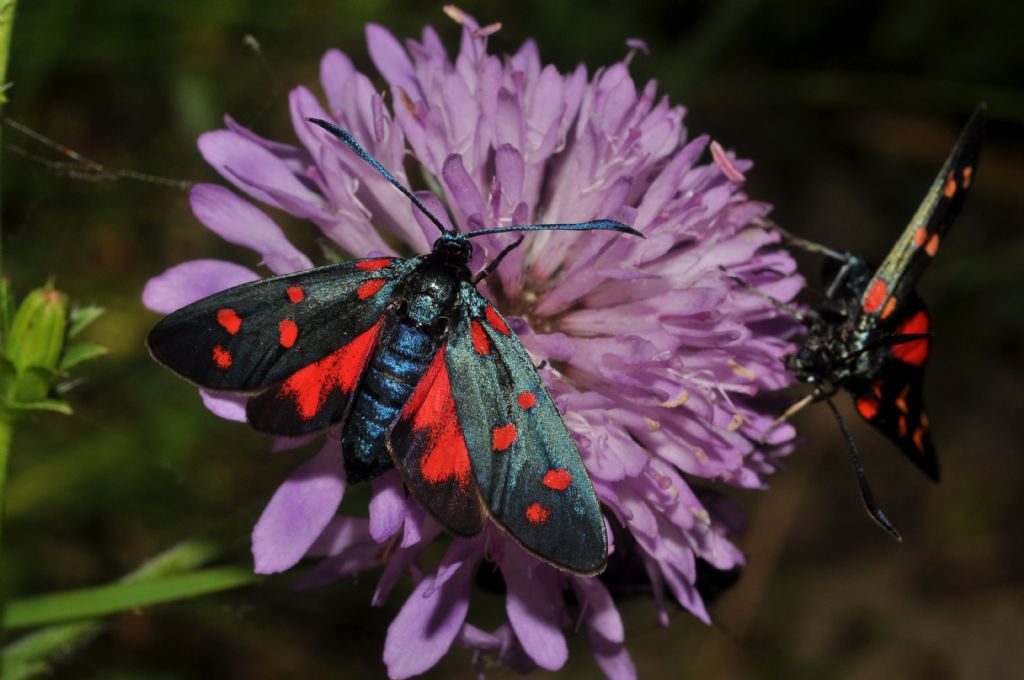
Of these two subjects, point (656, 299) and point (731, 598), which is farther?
point (731, 598)

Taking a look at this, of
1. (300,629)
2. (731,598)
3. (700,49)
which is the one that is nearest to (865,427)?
(731,598)

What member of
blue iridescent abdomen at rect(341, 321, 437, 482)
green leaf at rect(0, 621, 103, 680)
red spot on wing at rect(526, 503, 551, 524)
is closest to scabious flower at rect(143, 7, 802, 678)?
blue iridescent abdomen at rect(341, 321, 437, 482)

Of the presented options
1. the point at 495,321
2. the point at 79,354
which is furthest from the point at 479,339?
the point at 79,354

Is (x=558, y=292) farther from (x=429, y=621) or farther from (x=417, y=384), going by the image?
(x=429, y=621)

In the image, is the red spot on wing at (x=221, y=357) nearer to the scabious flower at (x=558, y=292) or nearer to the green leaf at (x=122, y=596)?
the scabious flower at (x=558, y=292)

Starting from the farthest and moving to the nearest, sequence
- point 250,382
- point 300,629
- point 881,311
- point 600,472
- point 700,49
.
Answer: point 300,629, point 700,49, point 881,311, point 600,472, point 250,382

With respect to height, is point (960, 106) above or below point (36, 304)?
below

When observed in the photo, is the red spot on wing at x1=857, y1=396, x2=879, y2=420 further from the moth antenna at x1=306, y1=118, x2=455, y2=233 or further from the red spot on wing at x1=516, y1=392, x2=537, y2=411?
the moth antenna at x1=306, y1=118, x2=455, y2=233

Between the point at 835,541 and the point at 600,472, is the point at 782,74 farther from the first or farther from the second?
the point at 600,472

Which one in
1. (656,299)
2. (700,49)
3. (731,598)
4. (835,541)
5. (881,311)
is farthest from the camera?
(835,541)
